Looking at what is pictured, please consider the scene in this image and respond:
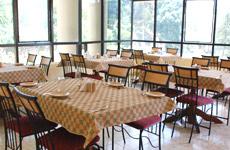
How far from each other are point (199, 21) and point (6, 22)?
206 inches

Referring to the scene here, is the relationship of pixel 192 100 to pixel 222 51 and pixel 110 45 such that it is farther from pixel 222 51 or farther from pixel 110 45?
pixel 110 45

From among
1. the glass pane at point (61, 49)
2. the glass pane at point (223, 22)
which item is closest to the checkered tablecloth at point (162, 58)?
the glass pane at point (223, 22)

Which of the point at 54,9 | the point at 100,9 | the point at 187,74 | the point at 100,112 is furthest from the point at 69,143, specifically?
the point at 100,9

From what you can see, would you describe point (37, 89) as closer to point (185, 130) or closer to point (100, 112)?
point (100, 112)

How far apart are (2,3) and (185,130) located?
15.5 feet

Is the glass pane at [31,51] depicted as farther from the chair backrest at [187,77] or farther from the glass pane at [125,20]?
the chair backrest at [187,77]

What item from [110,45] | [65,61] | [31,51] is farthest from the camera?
[110,45]

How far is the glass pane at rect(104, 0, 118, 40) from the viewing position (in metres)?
8.57

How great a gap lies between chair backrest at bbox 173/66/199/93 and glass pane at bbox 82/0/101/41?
4.30m

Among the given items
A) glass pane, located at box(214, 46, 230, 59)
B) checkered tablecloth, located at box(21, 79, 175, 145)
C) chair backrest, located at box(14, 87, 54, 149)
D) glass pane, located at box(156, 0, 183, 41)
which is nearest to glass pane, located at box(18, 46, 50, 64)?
glass pane, located at box(156, 0, 183, 41)

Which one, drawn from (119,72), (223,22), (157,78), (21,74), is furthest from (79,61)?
(223,22)

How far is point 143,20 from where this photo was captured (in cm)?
923

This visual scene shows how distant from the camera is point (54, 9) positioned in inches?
281

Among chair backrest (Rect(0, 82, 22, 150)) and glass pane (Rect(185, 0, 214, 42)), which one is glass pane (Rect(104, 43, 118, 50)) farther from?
chair backrest (Rect(0, 82, 22, 150))
